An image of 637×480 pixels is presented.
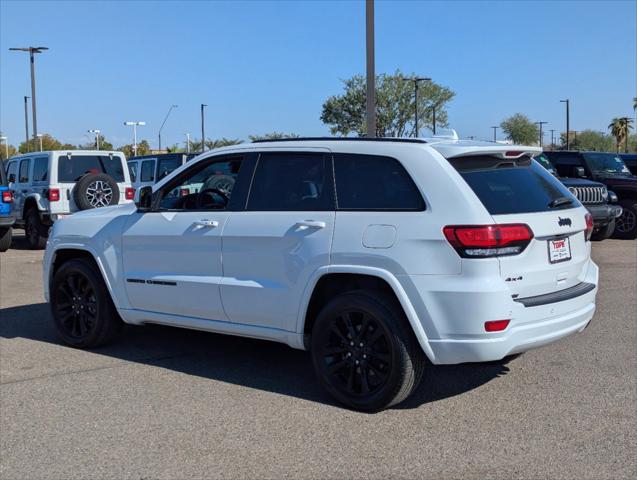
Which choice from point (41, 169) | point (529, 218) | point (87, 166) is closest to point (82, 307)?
point (529, 218)

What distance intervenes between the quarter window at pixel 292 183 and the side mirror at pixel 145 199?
104 cm

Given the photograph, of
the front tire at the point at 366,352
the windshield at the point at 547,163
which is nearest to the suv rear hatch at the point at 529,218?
the front tire at the point at 366,352

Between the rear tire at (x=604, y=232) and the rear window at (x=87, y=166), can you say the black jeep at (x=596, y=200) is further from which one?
the rear window at (x=87, y=166)

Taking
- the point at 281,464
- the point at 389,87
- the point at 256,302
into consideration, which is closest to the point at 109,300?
the point at 256,302

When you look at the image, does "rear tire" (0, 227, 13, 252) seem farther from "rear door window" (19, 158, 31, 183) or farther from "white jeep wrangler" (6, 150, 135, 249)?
"rear door window" (19, 158, 31, 183)

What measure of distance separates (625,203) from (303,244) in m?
12.7

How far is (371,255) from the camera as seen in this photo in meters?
4.68

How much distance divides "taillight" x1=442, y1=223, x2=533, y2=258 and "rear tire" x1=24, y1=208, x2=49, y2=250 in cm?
1249

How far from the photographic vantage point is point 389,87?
165ft

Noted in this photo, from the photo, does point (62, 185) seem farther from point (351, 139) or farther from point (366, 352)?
point (366, 352)

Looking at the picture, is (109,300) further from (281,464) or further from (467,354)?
(467,354)

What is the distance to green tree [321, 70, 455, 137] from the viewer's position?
49875 mm

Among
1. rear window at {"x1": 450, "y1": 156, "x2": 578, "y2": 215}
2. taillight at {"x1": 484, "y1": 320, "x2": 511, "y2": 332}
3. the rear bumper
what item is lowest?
taillight at {"x1": 484, "y1": 320, "x2": 511, "y2": 332}

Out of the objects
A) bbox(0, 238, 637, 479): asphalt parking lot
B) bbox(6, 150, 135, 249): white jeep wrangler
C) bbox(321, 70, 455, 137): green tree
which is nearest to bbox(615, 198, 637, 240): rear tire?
bbox(0, 238, 637, 479): asphalt parking lot
